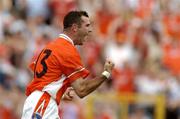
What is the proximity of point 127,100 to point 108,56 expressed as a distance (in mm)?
956

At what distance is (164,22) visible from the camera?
18.7m

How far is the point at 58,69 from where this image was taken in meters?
9.34

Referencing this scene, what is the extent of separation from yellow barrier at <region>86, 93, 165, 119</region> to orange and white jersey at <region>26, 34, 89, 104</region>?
6634 mm

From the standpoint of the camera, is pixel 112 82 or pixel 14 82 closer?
pixel 14 82

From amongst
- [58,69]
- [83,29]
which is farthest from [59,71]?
[83,29]

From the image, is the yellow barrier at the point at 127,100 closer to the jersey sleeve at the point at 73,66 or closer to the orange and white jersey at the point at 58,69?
the orange and white jersey at the point at 58,69

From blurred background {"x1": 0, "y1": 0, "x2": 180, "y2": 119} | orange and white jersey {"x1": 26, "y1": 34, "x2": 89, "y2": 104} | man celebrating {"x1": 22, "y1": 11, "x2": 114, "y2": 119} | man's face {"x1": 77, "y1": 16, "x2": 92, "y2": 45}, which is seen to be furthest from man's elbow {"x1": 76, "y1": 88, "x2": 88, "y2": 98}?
blurred background {"x1": 0, "y1": 0, "x2": 180, "y2": 119}

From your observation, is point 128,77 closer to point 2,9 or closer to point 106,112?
point 106,112

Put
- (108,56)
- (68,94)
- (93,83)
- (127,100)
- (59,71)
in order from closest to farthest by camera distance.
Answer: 1. (93,83)
2. (59,71)
3. (68,94)
4. (127,100)
5. (108,56)

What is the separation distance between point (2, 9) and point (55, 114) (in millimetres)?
8011

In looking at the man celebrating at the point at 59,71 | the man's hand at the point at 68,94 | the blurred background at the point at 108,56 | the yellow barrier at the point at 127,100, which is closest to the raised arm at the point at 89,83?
the man celebrating at the point at 59,71

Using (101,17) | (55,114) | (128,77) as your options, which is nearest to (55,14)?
(101,17)

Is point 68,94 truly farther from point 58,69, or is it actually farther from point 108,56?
point 108,56

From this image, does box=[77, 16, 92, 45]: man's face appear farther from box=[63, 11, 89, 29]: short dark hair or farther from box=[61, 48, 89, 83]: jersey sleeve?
box=[61, 48, 89, 83]: jersey sleeve
